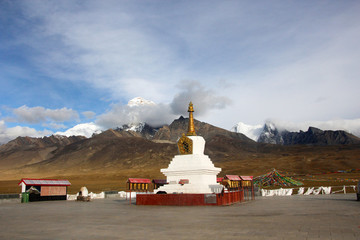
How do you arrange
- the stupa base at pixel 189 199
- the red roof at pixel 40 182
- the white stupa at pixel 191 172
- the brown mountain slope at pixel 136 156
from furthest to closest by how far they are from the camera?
the brown mountain slope at pixel 136 156, the red roof at pixel 40 182, the white stupa at pixel 191 172, the stupa base at pixel 189 199

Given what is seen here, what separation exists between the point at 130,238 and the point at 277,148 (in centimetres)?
15876

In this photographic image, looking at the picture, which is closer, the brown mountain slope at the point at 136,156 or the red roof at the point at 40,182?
the red roof at the point at 40,182

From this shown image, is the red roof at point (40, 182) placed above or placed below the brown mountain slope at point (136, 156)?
below

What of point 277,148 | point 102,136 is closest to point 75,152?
point 102,136

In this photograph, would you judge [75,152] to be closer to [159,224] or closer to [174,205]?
[174,205]

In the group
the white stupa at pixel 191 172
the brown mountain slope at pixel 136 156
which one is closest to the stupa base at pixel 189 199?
the white stupa at pixel 191 172

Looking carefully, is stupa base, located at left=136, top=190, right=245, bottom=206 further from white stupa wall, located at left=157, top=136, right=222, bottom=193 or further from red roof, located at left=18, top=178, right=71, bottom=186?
red roof, located at left=18, top=178, right=71, bottom=186

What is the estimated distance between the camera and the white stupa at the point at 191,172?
2959 centimetres

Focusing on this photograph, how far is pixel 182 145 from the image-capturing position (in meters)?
33.4

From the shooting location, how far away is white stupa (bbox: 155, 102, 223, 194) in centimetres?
2959

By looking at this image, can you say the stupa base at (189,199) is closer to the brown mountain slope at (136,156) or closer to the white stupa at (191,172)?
the white stupa at (191,172)

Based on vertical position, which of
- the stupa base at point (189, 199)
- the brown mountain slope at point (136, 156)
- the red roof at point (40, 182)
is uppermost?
the brown mountain slope at point (136, 156)

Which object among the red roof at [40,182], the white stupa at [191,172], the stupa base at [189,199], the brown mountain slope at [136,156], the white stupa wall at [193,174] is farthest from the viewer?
the brown mountain slope at [136,156]

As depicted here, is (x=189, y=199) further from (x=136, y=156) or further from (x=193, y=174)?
(x=136, y=156)
